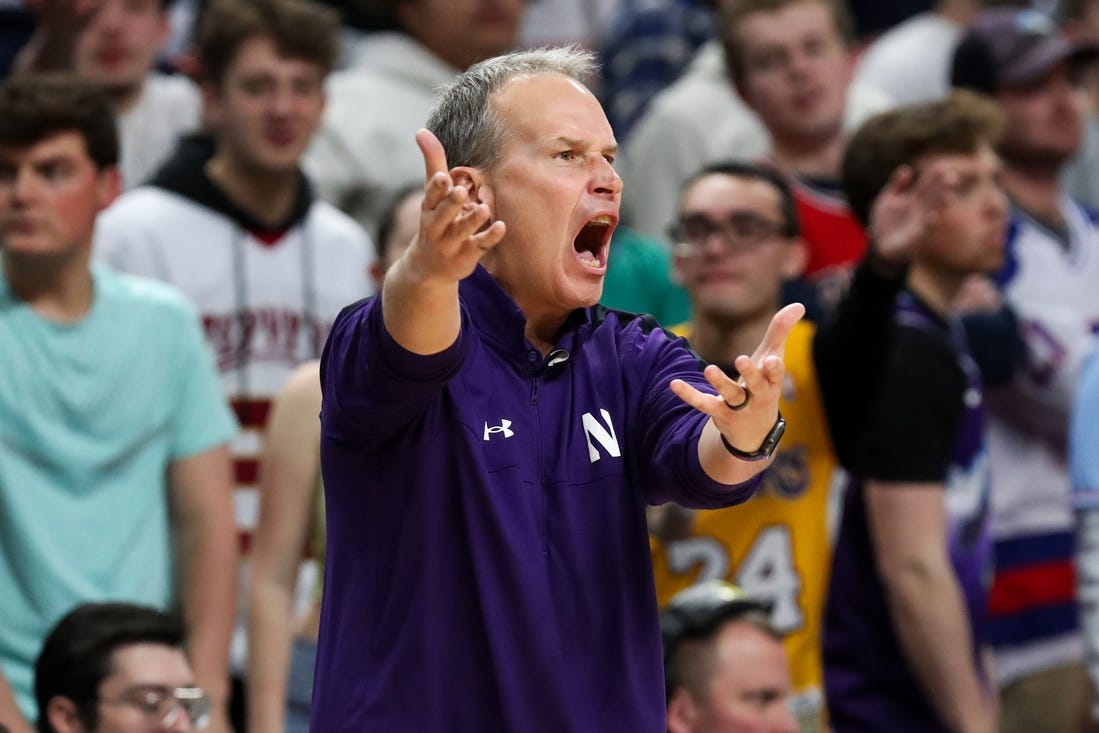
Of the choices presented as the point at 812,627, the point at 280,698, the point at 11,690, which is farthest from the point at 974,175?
the point at 11,690

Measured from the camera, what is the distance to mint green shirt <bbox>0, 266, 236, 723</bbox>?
4727 mm

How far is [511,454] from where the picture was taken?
285cm

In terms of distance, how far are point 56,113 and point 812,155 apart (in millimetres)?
2749

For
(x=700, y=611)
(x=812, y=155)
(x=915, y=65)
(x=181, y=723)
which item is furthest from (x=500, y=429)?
(x=915, y=65)

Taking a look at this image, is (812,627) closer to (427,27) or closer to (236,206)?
(236,206)

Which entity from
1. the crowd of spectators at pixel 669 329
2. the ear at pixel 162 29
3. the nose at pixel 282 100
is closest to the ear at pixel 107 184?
the crowd of spectators at pixel 669 329

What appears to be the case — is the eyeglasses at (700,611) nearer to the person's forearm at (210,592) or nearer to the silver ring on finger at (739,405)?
the person's forearm at (210,592)

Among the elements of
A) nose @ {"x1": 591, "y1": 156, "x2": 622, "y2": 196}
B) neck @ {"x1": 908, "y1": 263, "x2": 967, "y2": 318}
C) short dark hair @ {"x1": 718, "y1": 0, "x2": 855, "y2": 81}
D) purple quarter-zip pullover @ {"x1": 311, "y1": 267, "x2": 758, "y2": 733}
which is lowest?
purple quarter-zip pullover @ {"x1": 311, "y1": 267, "x2": 758, "y2": 733}

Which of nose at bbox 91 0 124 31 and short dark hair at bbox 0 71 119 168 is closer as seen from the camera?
short dark hair at bbox 0 71 119 168

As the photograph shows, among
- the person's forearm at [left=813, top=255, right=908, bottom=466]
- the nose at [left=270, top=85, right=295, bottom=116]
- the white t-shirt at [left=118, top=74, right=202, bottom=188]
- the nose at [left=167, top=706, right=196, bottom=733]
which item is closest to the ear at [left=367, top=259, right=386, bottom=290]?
the nose at [left=270, top=85, right=295, bottom=116]

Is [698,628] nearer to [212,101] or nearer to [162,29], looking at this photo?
[212,101]

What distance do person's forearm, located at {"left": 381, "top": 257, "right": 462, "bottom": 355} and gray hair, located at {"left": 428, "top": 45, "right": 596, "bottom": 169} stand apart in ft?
1.29

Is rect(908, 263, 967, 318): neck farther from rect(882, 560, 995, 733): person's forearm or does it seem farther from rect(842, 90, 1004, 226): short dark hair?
rect(882, 560, 995, 733): person's forearm

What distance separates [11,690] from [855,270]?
7.94 ft
